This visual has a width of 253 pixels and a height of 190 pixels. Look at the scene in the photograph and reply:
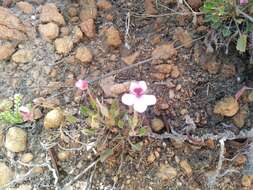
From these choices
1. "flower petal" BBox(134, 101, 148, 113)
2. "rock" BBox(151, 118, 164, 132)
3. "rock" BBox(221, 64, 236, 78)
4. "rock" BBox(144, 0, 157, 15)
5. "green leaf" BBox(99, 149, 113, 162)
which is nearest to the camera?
"flower petal" BBox(134, 101, 148, 113)

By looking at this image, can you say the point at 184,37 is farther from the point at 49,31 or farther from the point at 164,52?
the point at 49,31

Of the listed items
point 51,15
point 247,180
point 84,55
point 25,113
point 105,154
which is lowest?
point 247,180

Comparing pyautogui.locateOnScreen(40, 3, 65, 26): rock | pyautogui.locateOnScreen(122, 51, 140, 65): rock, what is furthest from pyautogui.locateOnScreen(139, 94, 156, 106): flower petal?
pyautogui.locateOnScreen(40, 3, 65, 26): rock

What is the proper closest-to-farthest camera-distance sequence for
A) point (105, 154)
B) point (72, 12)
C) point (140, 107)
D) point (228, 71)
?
point (140, 107), point (105, 154), point (228, 71), point (72, 12)

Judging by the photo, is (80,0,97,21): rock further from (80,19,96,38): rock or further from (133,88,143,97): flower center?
(133,88,143,97): flower center

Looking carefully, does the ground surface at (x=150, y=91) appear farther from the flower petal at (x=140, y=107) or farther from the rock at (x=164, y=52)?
the flower petal at (x=140, y=107)

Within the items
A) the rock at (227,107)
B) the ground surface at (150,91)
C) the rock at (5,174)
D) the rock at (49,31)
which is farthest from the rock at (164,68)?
the rock at (5,174)

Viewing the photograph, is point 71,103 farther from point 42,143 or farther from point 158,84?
point 158,84

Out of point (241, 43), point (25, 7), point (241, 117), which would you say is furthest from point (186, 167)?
point (25, 7)
